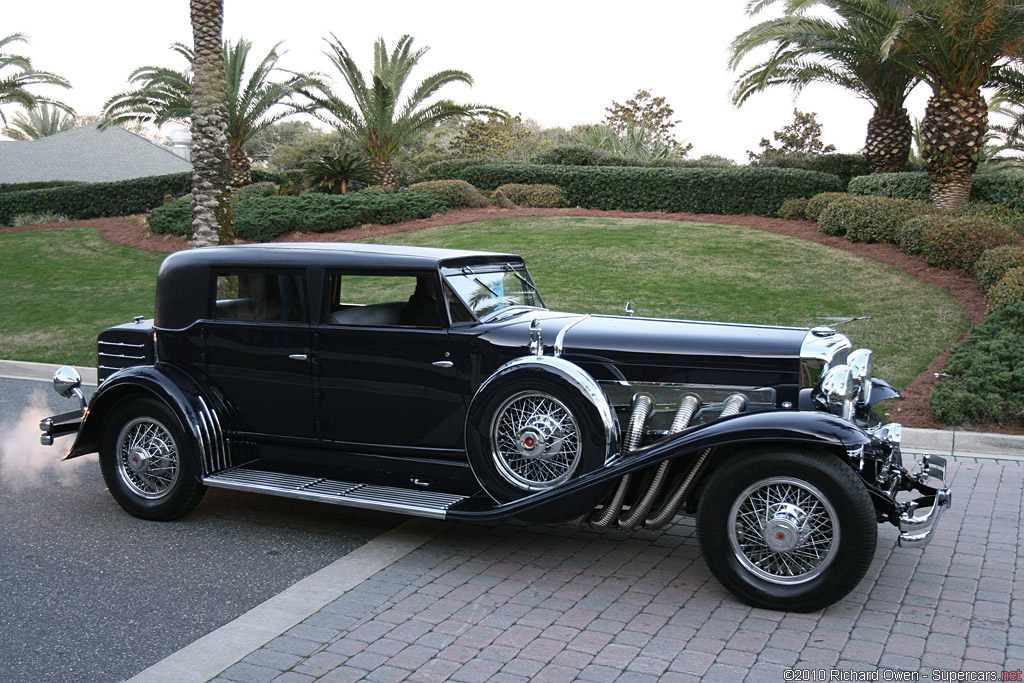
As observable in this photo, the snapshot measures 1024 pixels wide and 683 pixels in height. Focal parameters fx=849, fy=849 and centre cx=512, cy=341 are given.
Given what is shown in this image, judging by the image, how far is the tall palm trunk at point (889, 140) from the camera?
19.7m

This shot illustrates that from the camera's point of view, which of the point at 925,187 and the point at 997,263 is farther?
the point at 925,187

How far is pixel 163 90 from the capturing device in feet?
78.2

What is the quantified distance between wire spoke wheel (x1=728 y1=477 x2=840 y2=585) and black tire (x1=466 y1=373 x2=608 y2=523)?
2.29 ft

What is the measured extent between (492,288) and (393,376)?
0.87 meters

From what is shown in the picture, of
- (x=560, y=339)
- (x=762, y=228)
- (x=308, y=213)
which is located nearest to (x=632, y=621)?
(x=560, y=339)

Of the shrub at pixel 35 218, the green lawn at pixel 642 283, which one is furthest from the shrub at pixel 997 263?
the shrub at pixel 35 218

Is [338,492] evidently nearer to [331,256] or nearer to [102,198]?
[331,256]

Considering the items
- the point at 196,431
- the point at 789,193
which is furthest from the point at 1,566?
the point at 789,193

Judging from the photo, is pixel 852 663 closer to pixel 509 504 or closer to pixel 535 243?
pixel 509 504

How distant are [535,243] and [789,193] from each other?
21.3ft

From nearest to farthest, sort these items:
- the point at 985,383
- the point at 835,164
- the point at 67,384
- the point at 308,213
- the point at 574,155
→ 1. the point at 67,384
2. the point at 985,383
3. the point at 308,213
4. the point at 835,164
5. the point at 574,155

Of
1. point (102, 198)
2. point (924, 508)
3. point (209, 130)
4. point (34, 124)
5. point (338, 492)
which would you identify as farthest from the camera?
point (34, 124)

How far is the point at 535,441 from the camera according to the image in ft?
14.6

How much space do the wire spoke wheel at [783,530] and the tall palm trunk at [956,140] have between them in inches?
519
